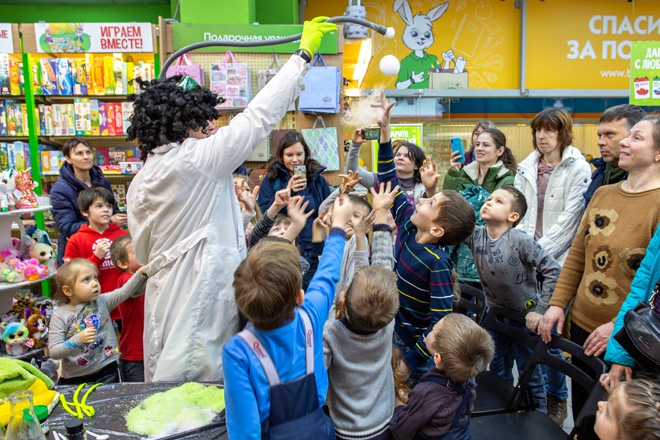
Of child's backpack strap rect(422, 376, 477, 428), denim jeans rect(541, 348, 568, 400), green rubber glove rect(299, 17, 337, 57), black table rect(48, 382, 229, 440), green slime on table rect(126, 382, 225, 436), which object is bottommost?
denim jeans rect(541, 348, 568, 400)

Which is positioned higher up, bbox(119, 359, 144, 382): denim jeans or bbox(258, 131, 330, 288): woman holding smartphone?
bbox(258, 131, 330, 288): woman holding smartphone

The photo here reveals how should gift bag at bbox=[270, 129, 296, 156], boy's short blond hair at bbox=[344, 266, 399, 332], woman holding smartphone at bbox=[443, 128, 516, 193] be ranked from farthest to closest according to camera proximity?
gift bag at bbox=[270, 129, 296, 156] → woman holding smartphone at bbox=[443, 128, 516, 193] → boy's short blond hair at bbox=[344, 266, 399, 332]

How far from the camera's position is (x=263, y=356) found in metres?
1.31

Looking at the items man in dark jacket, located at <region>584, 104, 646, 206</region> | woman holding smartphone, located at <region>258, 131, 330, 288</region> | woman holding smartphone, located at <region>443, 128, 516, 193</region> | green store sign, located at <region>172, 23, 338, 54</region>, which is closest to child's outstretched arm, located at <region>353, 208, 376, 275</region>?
man in dark jacket, located at <region>584, 104, 646, 206</region>

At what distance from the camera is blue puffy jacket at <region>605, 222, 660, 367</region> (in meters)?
1.66

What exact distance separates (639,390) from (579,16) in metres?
7.87

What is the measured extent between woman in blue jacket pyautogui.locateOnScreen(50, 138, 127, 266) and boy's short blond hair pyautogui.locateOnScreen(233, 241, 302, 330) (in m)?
2.73

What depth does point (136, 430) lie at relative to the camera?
1391 millimetres

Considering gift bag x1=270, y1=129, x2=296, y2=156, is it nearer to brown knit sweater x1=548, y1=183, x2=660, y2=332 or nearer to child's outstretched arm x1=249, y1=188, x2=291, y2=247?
child's outstretched arm x1=249, y1=188, x2=291, y2=247

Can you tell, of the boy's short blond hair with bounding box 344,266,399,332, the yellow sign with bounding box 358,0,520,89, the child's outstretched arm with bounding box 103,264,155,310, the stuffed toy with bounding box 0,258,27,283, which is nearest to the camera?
the boy's short blond hair with bounding box 344,266,399,332

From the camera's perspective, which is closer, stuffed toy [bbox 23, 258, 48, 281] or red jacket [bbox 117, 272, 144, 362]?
red jacket [bbox 117, 272, 144, 362]

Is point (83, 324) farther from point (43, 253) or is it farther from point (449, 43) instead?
point (449, 43)

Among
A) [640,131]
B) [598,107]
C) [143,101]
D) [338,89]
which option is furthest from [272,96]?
[598,107]

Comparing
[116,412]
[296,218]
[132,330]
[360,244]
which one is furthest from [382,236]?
[132,330]
